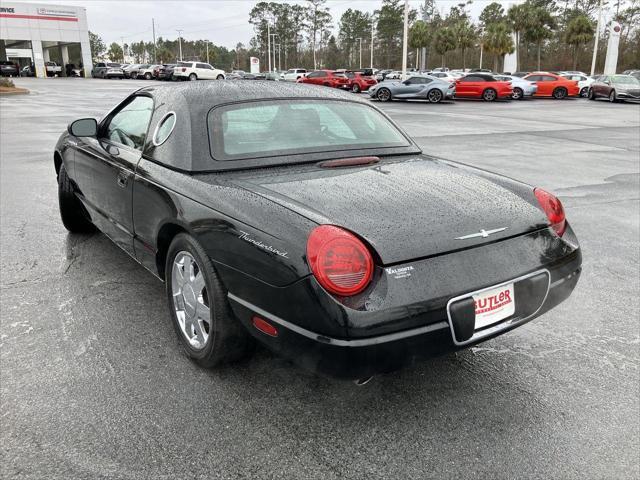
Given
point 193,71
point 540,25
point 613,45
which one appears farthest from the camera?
point 540,25

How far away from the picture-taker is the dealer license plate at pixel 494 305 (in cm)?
232

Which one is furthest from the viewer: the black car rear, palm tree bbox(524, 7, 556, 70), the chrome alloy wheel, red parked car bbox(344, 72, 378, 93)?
palm tree bbox(524, 7, 556, 70)

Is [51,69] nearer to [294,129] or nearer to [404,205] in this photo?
[294,129]

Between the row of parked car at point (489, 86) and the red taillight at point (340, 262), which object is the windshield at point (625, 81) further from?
the red taillight at point (340, 262)

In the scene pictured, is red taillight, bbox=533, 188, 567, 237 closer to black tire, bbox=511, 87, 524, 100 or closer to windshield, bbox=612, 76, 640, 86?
black tire, bbox=511, 87, 524, 100

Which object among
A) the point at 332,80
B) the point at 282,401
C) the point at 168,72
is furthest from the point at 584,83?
the point at 282,401

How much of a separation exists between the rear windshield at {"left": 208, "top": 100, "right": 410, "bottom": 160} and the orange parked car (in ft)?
103

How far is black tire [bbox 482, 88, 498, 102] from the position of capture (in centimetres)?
2862

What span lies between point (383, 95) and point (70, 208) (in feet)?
78.9

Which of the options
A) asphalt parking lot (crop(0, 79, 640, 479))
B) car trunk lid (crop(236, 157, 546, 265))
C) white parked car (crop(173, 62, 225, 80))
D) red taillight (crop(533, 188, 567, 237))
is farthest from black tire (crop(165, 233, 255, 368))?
white parked car (crop(173, 62, 225, 80))

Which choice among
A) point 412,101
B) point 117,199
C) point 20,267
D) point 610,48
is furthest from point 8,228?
point 610,48

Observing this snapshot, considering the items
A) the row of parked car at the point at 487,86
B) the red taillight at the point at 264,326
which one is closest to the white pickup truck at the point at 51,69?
the row of parked car at the point at 487,86

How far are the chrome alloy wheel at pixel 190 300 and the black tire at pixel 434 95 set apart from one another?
25.4 metres

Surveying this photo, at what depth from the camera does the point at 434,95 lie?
26.8 metres
